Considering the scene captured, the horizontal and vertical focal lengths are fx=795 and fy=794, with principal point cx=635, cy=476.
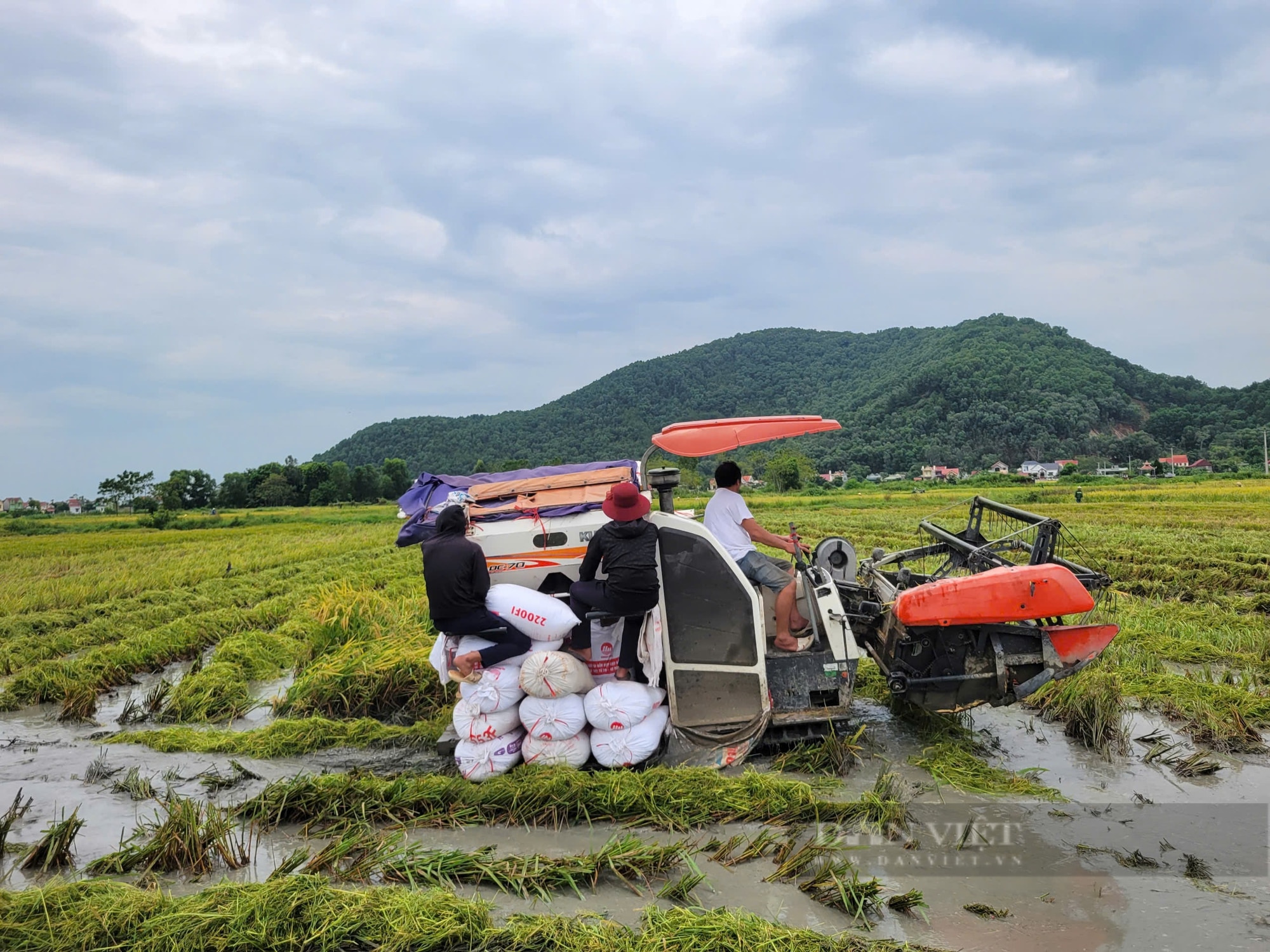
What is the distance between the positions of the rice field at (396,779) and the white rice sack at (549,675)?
527mm

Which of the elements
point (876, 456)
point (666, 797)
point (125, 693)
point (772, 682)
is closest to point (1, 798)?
point (125, 693)

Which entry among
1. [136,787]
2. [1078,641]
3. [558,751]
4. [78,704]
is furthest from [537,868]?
[78,704]

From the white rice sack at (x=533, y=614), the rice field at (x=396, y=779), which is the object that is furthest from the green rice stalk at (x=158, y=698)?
the white rice sack at (x=533, y=614)

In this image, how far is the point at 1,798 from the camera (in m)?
5.34

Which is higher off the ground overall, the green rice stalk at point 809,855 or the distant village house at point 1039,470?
the green rice stalk at point 809,855

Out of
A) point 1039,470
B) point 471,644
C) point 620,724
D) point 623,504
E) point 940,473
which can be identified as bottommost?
point 1039,470

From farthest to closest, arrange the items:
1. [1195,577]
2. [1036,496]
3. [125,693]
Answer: [1036,496] < [1195,577] < [125,693]

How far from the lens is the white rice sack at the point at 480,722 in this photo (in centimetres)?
517

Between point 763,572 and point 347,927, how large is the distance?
3474 mm

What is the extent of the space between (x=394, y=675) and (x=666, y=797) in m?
3.49

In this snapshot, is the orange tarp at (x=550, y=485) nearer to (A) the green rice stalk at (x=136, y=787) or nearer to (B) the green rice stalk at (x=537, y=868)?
(B) the green rice stalk at (x=537, y=868)

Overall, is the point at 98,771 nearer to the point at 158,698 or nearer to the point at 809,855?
the point at 158,698

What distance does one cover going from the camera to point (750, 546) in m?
5.86

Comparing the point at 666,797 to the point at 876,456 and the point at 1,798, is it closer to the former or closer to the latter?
the point at 1,798
